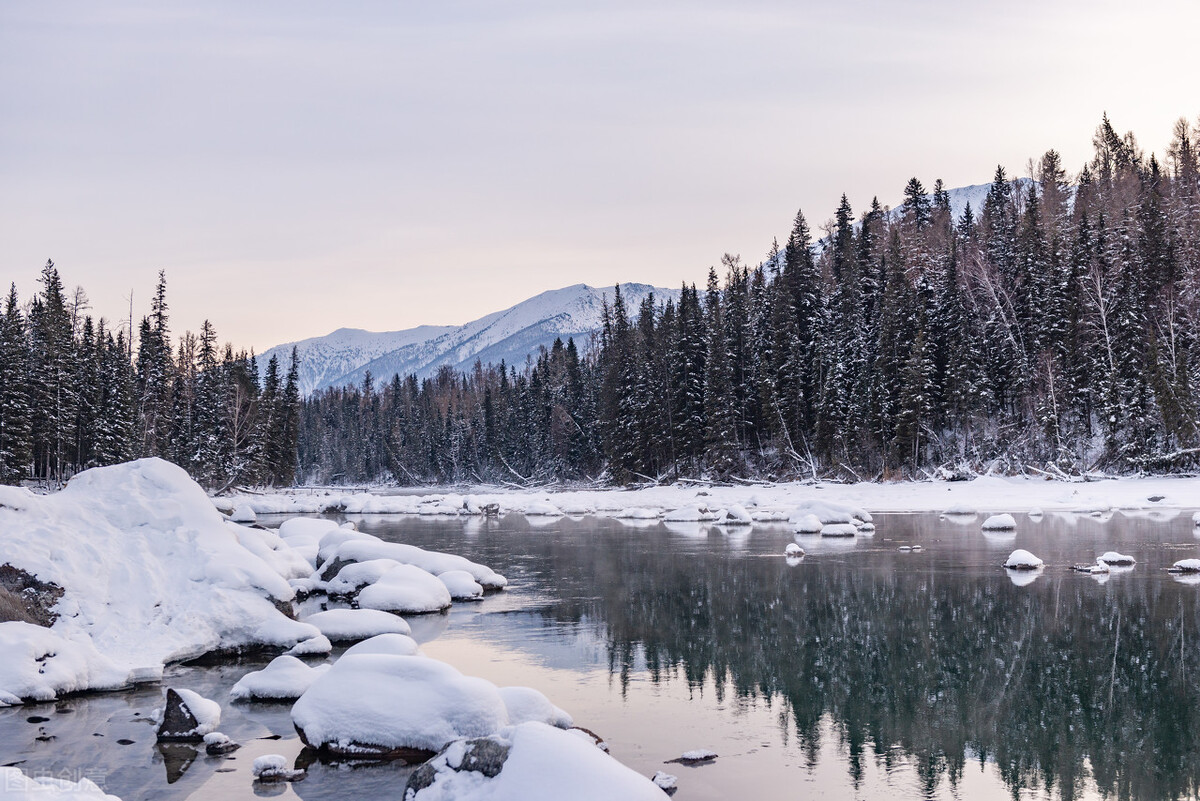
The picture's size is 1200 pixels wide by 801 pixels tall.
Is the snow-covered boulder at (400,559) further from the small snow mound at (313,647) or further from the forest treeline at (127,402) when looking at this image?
the forest treeline at (127,402)

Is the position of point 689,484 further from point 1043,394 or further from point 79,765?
point 79,765

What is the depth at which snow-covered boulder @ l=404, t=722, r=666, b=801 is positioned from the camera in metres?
6.38

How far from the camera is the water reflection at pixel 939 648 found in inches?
354

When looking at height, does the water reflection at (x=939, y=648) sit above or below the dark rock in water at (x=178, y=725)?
below

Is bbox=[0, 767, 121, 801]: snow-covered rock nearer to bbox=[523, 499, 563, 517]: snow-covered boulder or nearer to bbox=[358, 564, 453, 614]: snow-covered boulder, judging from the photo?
bbox=[358, 564, 453, 614]: snow-covered boulder

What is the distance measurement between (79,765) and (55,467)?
61.0m

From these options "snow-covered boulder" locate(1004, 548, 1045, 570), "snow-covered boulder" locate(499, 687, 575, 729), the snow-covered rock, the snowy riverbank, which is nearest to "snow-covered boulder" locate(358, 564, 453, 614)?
"snow-covered boulder" locate(499, 687, 575, 729)

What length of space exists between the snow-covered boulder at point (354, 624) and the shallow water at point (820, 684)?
66cm

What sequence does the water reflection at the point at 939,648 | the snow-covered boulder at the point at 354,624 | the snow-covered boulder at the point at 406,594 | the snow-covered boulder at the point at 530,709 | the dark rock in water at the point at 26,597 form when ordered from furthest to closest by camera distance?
the snow-covered boulder at the point at 406,594 → the snow-covered boulder at the point at 354,624 → the dark rock in water at the point at 26,597 → the snow-covered boulder at the point at 530,709 → the water reflection at the point at 939,648

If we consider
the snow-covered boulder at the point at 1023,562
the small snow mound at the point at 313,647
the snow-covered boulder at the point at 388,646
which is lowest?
the small snow mound at the point at 313,647

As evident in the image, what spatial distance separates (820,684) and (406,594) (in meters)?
9.04

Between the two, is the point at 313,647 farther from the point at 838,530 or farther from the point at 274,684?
the point at 838,530

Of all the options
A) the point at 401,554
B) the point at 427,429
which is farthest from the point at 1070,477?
Answer: the point at 427,429

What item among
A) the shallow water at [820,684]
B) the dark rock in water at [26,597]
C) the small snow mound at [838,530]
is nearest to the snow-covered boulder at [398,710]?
the shallow water at [820,684]
